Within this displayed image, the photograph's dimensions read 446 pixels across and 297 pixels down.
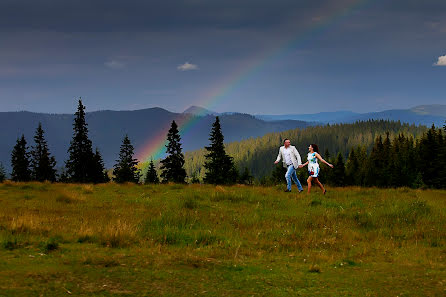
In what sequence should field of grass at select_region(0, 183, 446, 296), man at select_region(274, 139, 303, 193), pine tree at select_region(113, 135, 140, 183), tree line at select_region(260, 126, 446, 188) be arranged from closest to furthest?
field of grass at select_region(0, 183, 446, 296) < man at select_region(274, 139, 303, 193) < tree line at select_region(260, 126, 446, 188) < pine tree at select_region(113, 135, 140, 183)

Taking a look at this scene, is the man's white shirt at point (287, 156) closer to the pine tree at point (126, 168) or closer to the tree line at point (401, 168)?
the tree line at point (401, 168)

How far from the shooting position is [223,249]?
340 inches

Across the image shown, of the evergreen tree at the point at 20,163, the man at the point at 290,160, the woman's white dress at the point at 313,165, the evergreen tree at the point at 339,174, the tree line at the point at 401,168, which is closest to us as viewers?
the woman's white dress at the point at 313,165

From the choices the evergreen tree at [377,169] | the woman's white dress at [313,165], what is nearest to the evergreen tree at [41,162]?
the woman's white dress at [313,165]

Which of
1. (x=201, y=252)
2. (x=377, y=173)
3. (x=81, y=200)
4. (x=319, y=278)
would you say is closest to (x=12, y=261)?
(x=201, y=252)

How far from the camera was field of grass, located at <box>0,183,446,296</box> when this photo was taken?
5.75 meters

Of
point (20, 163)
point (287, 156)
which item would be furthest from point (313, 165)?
point (20, 163)

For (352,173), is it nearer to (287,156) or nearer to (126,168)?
(126,168)

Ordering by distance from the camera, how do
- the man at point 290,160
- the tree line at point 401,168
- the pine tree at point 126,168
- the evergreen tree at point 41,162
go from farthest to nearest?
1. the pine tree at point 126,168
2. the evergreen tree at point 41,162
3. the tree line at point 401,168
4. the man at point 290,160

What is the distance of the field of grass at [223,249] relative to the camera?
18.9ft

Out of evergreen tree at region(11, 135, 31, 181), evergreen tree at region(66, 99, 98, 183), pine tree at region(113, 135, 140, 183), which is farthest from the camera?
pine tree at region(113, 135, 140, 183)

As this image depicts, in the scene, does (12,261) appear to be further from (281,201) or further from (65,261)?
(281,201)

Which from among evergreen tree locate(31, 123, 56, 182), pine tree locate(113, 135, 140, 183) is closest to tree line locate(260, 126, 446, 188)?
pine tree locate(113, 135, 140, 183)

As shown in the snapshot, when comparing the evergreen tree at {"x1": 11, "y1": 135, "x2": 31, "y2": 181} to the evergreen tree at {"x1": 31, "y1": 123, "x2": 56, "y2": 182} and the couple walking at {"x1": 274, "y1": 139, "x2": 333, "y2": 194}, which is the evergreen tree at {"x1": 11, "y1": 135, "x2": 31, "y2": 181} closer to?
the evergreen tree at {"x1": 31, "y1": 123, "x2": 56, "y2": 182}
